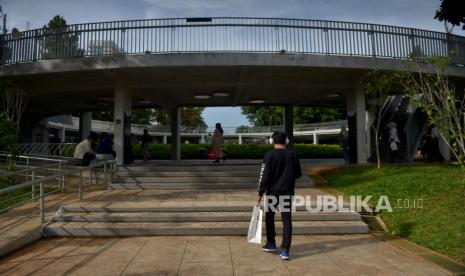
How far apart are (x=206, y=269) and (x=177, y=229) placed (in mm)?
2029

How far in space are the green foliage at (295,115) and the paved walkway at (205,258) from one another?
4223 cm

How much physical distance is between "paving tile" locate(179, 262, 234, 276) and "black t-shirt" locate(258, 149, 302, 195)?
116cm

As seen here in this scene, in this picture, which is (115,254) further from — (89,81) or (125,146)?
(89,81)

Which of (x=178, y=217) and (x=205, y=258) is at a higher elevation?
(x=178, y=217)

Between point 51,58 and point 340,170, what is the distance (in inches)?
431

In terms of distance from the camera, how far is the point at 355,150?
47.9 ft

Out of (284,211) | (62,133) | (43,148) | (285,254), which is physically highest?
(62,133)

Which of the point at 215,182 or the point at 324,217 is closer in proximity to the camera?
the point at 324,217

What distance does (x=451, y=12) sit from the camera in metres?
10.6

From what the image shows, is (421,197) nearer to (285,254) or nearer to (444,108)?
(444,108)

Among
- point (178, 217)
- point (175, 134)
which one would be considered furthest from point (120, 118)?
point (178, 217)

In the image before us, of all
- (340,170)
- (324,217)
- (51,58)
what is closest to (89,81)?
(51,58)

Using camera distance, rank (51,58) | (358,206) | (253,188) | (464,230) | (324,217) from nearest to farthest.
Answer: (464,230), (324,217), (358,206), (253,188), (51,58)

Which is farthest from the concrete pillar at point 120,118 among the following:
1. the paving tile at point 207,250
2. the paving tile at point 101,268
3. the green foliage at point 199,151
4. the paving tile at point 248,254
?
the green foliage at point 199,151
